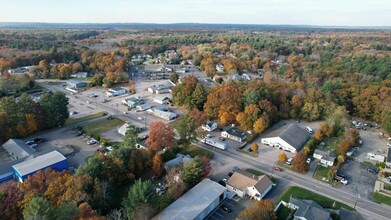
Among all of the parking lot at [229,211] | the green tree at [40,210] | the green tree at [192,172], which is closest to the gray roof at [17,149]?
the green tree at [40,210]

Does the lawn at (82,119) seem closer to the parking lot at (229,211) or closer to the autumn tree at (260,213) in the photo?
the parking lot at (229,211)

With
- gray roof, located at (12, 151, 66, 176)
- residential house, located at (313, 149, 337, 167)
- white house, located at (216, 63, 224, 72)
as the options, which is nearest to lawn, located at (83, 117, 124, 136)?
gray roof, located at (12, 151, 66, 176)

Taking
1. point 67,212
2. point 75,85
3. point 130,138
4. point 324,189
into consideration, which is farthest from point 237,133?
point 75,85

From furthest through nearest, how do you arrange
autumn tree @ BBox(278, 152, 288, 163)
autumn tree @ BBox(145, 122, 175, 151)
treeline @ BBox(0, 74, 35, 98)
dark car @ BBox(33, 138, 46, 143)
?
1. treeline @ BBox(0, 74, 35, 98)
2. dark car @ BBox(33, 138, 46, 143)
3. autumn tree @ BBox(278, 152, 288, 163)
4. autumn tree @ BBox(145, 122, 175, 151)

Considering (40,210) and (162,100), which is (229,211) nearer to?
(40,210)

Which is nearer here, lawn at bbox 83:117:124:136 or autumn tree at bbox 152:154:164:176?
autumn tree at bbox 152:154:164:176

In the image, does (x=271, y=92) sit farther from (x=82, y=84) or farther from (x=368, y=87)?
(x=82, y=84)

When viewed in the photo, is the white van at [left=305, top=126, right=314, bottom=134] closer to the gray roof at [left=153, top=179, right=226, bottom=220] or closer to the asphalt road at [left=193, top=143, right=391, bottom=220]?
the asphalt road at [left=193, top=143, right=391, bottom=220]
